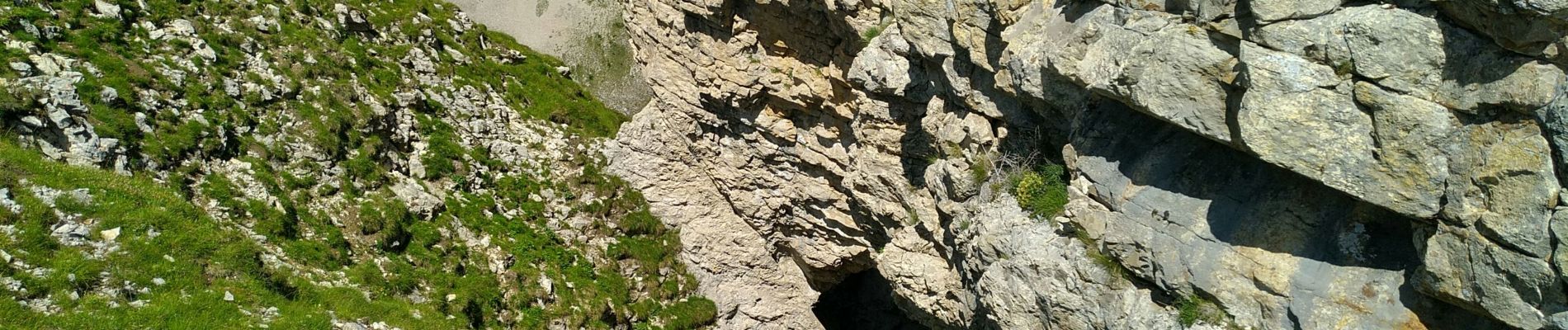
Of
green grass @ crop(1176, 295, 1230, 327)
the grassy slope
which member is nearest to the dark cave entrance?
the grassy slope

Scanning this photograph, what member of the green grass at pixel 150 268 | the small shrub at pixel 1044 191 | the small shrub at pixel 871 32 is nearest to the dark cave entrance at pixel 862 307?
the small shrub at pixel 871 32

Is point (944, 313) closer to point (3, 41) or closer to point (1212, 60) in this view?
point (1212, 60)

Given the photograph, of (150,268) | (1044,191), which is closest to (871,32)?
(1044,191)

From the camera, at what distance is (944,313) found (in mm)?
14977

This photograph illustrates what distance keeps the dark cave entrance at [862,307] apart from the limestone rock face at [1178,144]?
5.30m

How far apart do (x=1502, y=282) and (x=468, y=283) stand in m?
13.3

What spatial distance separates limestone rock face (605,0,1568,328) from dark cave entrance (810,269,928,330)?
530cm

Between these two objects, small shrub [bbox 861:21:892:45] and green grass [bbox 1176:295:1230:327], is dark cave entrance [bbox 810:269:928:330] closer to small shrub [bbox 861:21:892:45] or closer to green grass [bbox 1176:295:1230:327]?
small shrub [bbox 861:21:892:45]

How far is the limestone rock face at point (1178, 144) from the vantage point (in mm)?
7488

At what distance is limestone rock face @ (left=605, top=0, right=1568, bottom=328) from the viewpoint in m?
7.49

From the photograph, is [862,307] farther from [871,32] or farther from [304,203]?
[304,203]

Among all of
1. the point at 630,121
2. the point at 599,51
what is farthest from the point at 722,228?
the point at 599,51

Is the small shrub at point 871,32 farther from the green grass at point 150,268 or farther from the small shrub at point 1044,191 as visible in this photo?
the green grass at point 150,268

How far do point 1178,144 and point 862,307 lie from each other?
13797 millimetres
